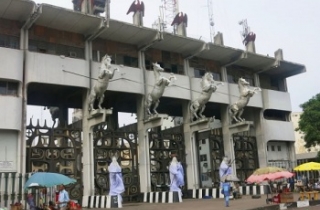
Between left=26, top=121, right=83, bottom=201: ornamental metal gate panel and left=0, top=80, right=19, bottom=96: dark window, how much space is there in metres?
2.04

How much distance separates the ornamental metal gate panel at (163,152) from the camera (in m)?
26.6

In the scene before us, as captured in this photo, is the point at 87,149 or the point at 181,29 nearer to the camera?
the point at 87,149

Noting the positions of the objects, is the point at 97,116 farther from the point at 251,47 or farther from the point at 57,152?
the point at 251,47

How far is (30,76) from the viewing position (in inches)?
830

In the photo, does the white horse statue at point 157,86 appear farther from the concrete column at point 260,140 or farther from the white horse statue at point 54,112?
the concrete column at point 260,140

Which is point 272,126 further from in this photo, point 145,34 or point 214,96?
point 145,34

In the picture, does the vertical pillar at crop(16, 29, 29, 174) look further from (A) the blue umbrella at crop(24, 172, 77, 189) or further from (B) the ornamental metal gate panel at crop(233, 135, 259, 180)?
(B) the ornamental metal gate panel at crop(233, 135, 259, 180)

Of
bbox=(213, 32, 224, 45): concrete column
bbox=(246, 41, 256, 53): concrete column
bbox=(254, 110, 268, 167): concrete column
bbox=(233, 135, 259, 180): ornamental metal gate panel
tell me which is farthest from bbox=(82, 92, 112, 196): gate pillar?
bbox=(246, 41, 256, 53): concrete column

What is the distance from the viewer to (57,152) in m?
22.8

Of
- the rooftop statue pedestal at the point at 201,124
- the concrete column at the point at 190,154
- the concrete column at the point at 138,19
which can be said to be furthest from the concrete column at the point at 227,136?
the concrete column at the point at 138,19

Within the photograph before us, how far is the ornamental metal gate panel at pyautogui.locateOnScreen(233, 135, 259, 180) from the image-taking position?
3050 centimetres

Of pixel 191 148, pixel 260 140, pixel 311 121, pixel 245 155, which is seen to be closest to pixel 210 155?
pixel 191 148

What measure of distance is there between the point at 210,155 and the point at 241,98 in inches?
185

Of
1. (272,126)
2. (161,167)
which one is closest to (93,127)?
(161,167)
